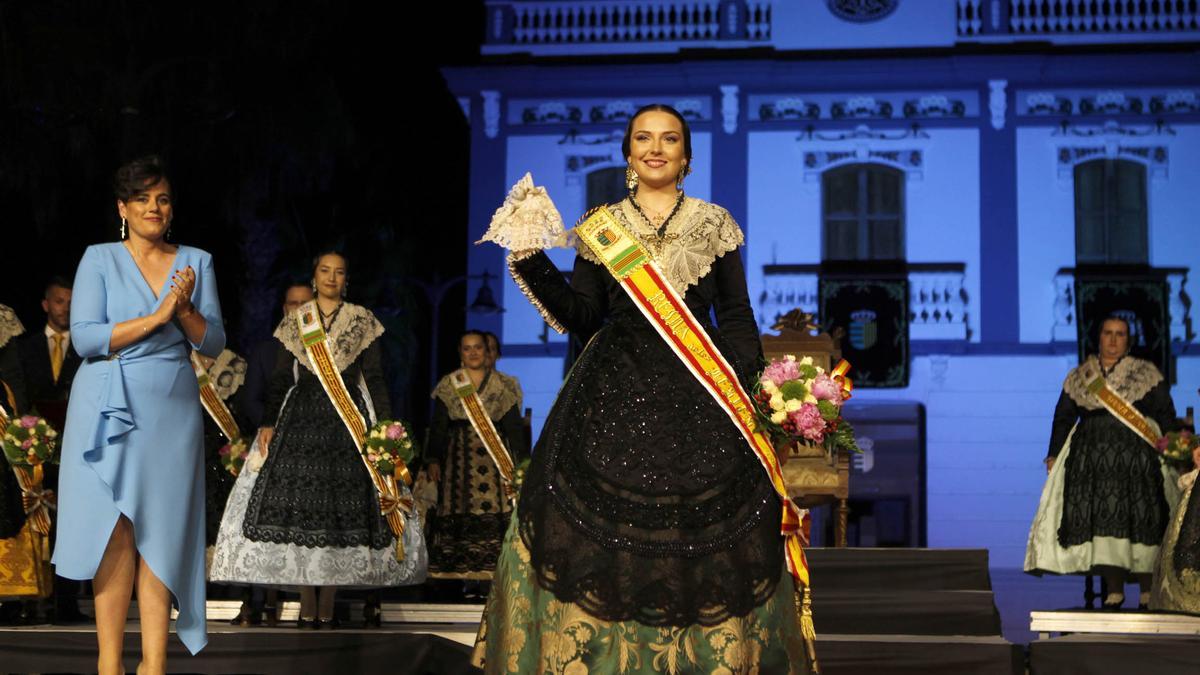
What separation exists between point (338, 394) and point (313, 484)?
38 centimetres

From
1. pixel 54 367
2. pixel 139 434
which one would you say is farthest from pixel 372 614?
pixel 139 434

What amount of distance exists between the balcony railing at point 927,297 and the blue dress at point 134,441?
13.0 meters

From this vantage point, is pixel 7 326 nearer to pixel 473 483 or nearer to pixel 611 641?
pixel 473 483

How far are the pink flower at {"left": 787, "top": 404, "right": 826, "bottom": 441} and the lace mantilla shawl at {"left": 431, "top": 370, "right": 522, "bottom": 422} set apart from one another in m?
5.23

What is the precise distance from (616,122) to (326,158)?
413cm

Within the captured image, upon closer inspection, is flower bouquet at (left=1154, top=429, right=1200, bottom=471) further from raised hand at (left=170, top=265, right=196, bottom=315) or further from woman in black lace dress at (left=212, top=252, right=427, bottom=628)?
raised hand at (left=170, top=265, right=196, bottom=315)

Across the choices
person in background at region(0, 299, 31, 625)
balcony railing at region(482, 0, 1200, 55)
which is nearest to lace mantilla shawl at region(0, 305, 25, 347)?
person in background at region(0, 299, 31, 625)

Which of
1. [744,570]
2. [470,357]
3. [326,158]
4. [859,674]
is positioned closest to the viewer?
[744,570]

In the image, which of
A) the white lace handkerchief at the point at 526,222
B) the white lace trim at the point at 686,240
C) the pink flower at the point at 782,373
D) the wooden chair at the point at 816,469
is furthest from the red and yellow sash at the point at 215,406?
the pink flower at the point at 782,373

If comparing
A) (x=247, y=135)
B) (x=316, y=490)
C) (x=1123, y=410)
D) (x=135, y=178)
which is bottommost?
(x=316, y=490)

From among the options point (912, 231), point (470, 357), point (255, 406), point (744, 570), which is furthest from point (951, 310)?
point (744, 570)

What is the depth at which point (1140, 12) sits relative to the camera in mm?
17531

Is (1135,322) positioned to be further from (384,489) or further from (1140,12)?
(384,489)

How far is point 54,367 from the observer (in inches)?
303
